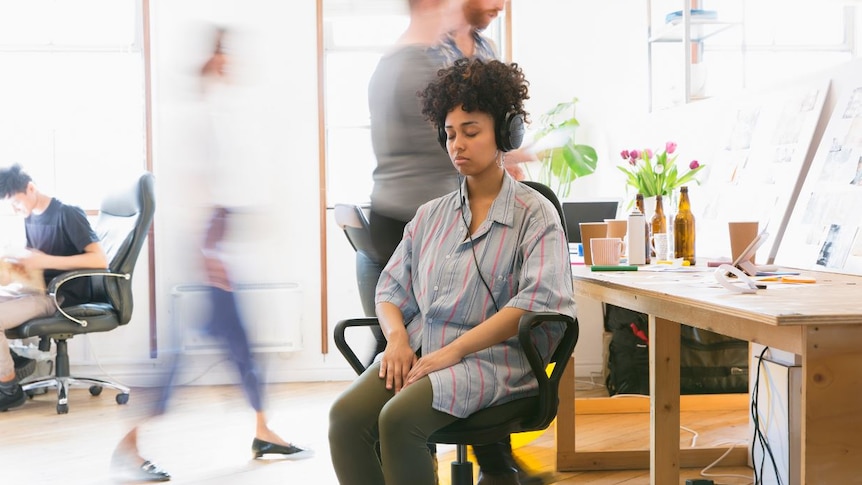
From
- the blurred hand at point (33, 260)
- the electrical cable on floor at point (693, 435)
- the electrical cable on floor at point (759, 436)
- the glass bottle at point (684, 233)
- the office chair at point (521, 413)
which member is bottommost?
the electrical cable on floor at point (693, 435)

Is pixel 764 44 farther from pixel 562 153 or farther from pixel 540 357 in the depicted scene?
pixel 540 357

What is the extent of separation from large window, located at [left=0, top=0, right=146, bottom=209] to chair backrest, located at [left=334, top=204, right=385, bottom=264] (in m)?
2.42

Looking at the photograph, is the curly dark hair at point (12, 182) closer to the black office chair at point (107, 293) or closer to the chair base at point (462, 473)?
the black office chair at point (107, 293)

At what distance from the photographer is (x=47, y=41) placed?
4543mm

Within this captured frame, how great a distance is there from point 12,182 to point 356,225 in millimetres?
2169

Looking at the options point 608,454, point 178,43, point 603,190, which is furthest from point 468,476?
point 603,190

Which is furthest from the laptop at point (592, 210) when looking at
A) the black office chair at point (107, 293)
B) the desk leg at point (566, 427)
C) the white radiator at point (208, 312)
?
the white radiator at point (208, 312)

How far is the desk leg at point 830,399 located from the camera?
4.21 feet

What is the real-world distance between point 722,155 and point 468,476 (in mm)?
1768

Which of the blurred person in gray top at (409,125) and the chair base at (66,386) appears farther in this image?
the chair base at (66,386)

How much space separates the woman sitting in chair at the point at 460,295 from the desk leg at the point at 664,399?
47cm

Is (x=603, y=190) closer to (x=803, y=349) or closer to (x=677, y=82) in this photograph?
(x=677, y=82)

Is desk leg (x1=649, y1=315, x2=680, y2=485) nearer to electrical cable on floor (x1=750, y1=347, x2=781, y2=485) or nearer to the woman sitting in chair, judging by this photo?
electrical cable on floor (x1=750, y1=347, x2=781, y2=485)

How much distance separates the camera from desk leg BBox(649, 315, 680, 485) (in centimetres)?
213
